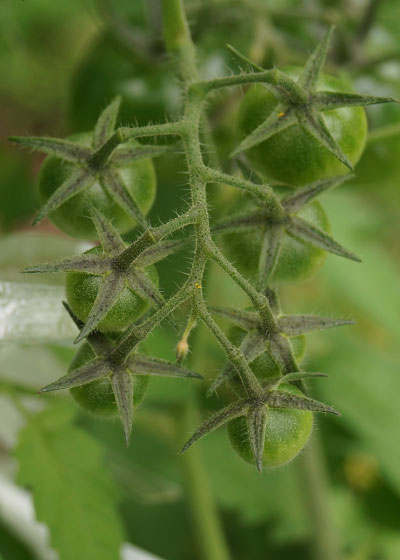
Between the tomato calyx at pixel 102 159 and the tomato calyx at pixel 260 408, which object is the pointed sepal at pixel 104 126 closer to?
the tomato calyx at pixel 102 159

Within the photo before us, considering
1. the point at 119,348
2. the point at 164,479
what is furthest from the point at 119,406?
the point at 164,479

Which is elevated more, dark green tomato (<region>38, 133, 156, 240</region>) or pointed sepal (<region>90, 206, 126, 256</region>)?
dark green tomato (<region>38, 133, 156, 240</region>)

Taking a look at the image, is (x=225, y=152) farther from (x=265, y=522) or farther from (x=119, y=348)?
(x=265, y=522)

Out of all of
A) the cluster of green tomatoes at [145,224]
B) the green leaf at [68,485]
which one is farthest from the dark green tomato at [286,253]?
the green leaf at [68,485]

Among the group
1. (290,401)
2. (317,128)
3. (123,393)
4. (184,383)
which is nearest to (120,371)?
(123,393)

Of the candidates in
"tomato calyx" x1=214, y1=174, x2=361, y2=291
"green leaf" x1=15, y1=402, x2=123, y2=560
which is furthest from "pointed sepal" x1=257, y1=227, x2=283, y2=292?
"green leaf" x1=15, y1=402, x2=123, y2=560

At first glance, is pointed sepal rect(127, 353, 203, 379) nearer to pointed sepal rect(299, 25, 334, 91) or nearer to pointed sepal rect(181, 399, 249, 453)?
pointed sepal rect(181, 399, 249, 453)
